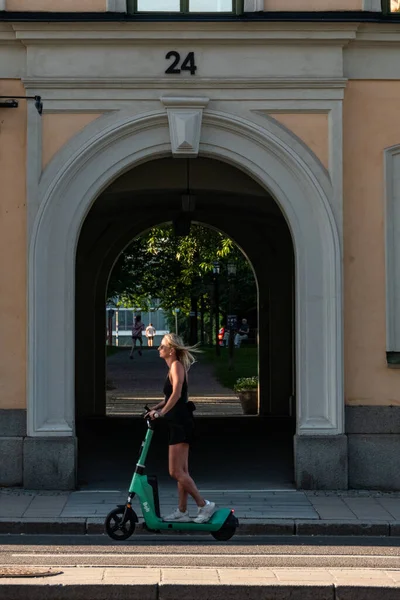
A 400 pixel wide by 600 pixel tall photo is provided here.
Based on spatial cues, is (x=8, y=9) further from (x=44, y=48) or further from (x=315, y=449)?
(x=315, y=449)

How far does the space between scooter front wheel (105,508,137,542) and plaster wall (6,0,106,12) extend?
19.7 feet

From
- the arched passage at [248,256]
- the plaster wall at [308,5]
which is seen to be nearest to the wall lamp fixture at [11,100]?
the plaster wall at [308,5]

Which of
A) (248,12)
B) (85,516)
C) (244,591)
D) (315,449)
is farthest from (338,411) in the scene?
(244,591)

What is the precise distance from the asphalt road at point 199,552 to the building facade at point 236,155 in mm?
2499

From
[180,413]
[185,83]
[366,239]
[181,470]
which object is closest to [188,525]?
[181,470]

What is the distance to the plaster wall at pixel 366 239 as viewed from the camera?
13211 millimetres

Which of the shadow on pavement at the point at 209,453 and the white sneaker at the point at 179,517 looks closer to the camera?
the white sneaker at the point at 179,517

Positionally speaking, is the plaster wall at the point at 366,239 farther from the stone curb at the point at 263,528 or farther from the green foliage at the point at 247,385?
the green foliage at the point at 247,385

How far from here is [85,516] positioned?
11133mm

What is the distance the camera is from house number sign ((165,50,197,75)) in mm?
13086

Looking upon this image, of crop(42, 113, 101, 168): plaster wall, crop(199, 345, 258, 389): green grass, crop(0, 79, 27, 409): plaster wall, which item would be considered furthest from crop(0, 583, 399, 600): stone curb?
crop(199, 345, 258, 389): green grass

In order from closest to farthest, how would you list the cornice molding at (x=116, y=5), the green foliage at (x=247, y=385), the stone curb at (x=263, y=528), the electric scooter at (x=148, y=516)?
the electric scooter at (x=148, y=516), the stone curb at (x=263, y=528), the cornice molding at (x=116, y=5), the green foliage at (x=247, y=385)

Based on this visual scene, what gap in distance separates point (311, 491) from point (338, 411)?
93 centimetres

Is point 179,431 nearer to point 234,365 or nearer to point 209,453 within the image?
point 209,453
